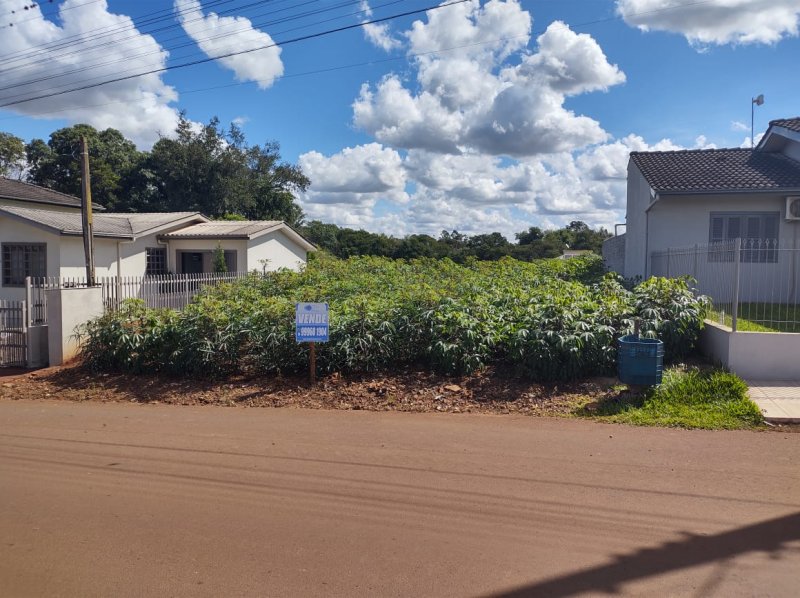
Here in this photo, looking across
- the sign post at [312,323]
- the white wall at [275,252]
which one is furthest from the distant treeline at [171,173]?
the sign post at [312,323]

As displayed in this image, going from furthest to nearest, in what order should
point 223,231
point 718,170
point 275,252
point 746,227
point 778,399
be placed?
1. point 275,252
2. point 223,231
3. point 718,170
4. point 746,227
5. point 778,399

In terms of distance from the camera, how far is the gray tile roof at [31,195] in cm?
2259

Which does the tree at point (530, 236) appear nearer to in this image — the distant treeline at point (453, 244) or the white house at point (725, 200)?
the distant treeline at point (453, 244)

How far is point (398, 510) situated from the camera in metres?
4.38

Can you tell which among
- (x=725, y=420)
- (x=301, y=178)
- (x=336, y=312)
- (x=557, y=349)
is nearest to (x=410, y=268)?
(x=336, y=312)

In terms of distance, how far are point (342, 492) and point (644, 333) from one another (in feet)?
17.6

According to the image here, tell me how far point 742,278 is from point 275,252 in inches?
714

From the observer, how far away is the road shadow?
3.32 meters

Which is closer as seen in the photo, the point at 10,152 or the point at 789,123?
the point at 789,123

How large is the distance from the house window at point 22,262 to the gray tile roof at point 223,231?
5.27m

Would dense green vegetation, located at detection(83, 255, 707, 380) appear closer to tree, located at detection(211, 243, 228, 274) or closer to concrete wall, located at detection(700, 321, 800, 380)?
concrete wall, located at detection(700, 321, 800, 380)

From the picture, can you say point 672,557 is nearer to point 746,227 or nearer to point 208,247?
point 746,227

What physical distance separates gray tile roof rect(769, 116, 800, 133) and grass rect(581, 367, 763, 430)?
390 inches

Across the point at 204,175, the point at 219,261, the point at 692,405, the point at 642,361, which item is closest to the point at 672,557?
the point at 642,361
